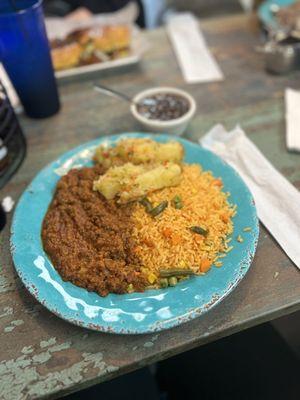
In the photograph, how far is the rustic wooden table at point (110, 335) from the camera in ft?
2.80

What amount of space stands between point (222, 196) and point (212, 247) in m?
0.20

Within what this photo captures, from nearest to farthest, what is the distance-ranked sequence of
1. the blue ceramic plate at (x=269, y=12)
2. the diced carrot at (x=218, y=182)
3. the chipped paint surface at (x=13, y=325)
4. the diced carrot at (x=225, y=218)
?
the chipped paint surface at (x=13, y=325) → the diced carrot at (x=225, y=218) → the diced carrot at (x=218, y=182) → the blue ceramic plate at (x=269, y=12)

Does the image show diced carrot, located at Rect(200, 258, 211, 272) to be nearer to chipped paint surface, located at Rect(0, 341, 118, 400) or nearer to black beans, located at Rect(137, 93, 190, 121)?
chipped paint surface, located at Rect(0, 341, 118, 400)

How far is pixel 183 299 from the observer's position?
88 cm

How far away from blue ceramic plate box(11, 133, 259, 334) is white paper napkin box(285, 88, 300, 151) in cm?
37

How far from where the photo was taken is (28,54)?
55.4 inches

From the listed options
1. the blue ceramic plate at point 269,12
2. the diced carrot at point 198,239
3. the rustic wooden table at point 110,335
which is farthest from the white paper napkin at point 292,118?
the diced carrot at point 198,239

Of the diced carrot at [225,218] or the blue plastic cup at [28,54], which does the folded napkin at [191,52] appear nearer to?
the blue plastic cup at [28,54]

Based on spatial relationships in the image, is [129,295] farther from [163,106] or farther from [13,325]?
[163,106]

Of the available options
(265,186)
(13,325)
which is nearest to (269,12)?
(265,186)

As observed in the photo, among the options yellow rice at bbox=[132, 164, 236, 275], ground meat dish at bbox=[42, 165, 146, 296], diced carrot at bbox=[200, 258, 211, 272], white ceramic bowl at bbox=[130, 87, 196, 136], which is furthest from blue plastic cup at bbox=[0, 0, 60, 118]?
diced carrot at bbox=[200, 258, 211, 272]

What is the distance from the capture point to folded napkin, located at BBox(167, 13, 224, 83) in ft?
5.88

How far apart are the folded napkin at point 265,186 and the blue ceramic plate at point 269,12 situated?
817 millimetres

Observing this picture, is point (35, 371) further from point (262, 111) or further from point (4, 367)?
point (262, 111)
